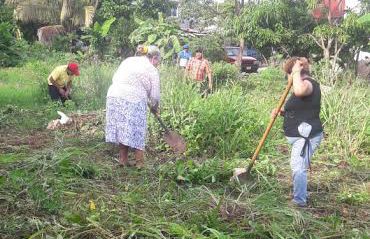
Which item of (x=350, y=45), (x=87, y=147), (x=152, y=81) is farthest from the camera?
(x=350, y=45)

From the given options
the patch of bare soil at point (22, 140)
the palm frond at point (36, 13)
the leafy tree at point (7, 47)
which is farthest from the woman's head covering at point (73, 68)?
the palm frond at point (36, 13)

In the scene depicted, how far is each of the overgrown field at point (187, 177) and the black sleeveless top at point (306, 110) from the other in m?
0.73

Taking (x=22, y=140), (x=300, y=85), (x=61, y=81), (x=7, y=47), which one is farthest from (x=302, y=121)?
(x=7, y=47)

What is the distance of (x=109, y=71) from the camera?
10875 millimetres

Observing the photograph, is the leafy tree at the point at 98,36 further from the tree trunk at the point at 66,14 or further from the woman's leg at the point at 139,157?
the woman's leg at the point at 139,157

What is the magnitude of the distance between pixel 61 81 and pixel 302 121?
5812mm

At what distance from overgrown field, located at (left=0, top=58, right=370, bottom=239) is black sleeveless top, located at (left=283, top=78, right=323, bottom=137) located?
28.8 inches

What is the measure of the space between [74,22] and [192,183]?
69.3 ft

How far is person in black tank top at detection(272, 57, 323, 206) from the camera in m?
4.63

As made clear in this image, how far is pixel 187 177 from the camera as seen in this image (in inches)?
206

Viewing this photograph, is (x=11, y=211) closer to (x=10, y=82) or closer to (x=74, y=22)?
(x=10, y=82)

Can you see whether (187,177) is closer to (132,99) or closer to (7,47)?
(132,99)

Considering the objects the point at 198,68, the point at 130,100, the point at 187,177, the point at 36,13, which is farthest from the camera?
the point at 36,13

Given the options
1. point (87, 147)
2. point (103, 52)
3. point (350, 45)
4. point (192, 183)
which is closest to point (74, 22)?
point (103, 52)
